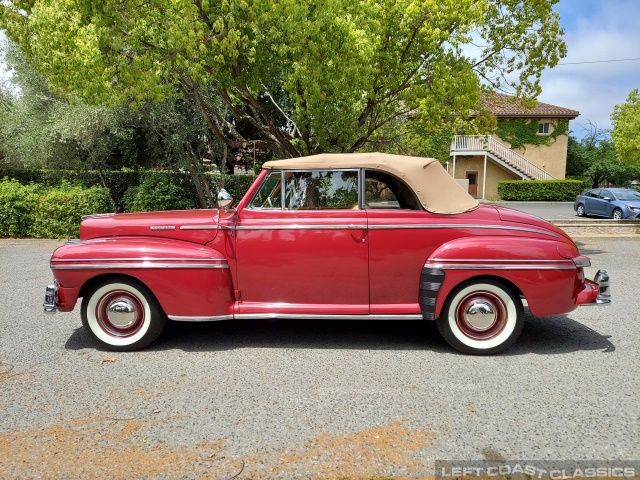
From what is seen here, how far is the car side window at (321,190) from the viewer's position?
4543 mm

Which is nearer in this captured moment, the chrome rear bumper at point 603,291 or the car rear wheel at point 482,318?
the car rear wheel at point 482,318

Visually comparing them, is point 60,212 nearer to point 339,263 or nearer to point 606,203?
point 339,263

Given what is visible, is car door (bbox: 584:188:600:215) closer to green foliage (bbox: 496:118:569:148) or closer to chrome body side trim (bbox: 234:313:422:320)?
green foliage (bbox: 496:118:569:148)

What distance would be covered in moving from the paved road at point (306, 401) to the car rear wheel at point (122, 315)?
156 millimetres

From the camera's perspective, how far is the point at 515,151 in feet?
118

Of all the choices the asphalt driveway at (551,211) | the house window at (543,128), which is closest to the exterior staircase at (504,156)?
the house window at (543,128)

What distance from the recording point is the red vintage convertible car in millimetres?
4301

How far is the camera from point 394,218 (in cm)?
442

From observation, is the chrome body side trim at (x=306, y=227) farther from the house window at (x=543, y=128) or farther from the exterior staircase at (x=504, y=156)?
the house window at (x=543, y=128)

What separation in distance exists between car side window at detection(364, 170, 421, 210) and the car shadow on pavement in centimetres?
141

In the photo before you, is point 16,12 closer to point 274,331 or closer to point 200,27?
point 200,27

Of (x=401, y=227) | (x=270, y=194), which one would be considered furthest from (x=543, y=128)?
(x=270, y=194)

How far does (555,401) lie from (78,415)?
3414 millimetres

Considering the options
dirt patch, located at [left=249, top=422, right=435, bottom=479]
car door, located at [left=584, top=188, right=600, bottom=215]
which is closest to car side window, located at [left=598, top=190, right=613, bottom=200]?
car door, located at [left=584, top=188, right=600, bottom=215]
